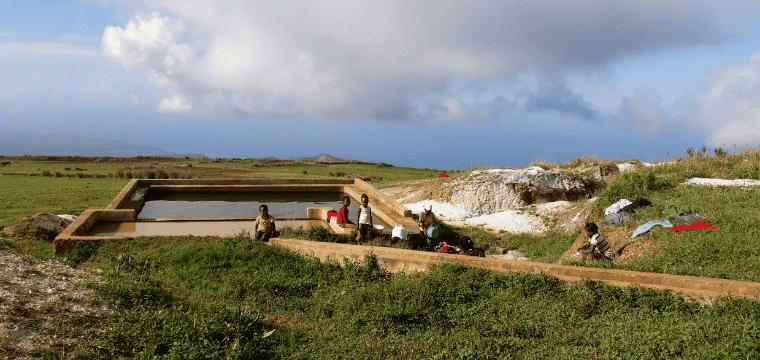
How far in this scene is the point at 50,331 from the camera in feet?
19.9

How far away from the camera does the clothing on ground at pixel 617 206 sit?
1259 centimetres

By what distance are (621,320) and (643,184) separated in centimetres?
884

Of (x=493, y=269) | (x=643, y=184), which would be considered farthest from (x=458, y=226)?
(x=493, y=269)

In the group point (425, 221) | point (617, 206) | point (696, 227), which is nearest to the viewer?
point (696, 227)

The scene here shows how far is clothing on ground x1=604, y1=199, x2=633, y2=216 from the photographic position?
12587 mm

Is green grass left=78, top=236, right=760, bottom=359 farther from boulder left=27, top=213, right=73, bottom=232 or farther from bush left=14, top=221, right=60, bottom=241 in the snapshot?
boulder left=27, top=213, right=73, bottom=232

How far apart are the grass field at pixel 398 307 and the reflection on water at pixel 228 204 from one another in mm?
5016

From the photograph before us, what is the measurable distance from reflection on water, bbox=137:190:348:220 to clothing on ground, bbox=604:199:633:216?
7530 millimetres

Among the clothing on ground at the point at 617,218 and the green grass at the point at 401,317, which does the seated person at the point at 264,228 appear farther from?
the clothing on ground at the point at 617,218

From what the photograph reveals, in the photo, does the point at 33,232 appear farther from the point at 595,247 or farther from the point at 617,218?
the point at 617,218

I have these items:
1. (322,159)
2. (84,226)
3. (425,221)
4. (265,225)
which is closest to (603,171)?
(425,221)

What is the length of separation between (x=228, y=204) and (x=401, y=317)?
1234 centimetres

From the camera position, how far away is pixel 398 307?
725cm

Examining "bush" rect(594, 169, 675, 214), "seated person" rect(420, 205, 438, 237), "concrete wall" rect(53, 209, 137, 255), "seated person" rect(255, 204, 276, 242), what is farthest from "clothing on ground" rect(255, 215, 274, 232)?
"bush" rect(594, 169, 675, 214)
